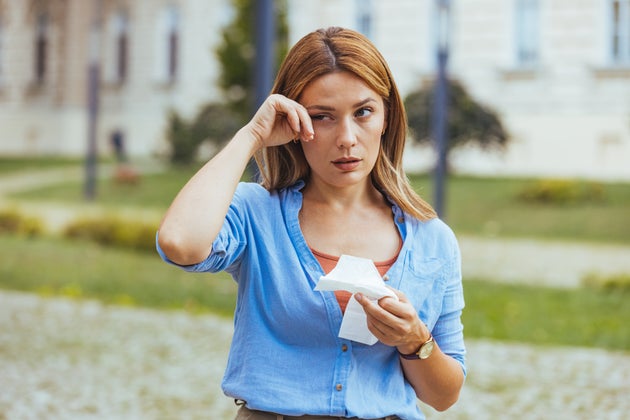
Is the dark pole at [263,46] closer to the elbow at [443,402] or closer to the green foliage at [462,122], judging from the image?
the elbow at [443,402]

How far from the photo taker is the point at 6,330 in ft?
26.9

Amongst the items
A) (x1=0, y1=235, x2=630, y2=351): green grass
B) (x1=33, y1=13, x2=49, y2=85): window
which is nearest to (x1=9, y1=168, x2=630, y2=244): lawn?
(x1=0, y1=235, x2=630, y2=351): green grass

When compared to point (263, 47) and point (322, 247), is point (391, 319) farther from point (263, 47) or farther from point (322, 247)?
point (263, 47)

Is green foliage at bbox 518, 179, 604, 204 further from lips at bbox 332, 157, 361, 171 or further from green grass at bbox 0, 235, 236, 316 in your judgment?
lips at bbox 332, 157, 361, 171

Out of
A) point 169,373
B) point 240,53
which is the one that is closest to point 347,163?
point 169,373

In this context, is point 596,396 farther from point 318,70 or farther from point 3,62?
point 3,62

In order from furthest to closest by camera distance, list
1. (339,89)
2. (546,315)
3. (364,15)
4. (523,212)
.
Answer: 1. (364,15)
2. (523,212)
3. (546,315)
4. (339,89)

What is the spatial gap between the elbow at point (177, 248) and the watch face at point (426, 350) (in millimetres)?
498

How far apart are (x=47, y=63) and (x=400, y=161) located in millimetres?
34634

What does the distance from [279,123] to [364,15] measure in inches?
976

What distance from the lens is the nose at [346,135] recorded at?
217 cm

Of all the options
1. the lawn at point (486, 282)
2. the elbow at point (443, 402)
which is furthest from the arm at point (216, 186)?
the lawn at point (486, 282)

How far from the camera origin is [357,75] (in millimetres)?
2180

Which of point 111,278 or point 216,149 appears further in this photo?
point 216,149
